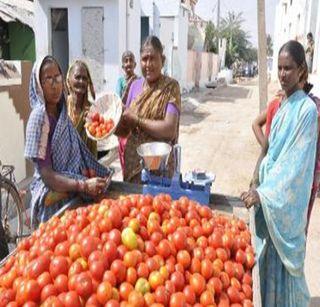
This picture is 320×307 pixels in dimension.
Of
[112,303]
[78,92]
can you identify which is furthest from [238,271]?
[78,92]

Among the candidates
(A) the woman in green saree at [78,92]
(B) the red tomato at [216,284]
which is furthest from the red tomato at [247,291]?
Answer: (A) the woman in green saree at [78,92]

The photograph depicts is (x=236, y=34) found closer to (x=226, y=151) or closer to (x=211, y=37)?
(x=211, y=37)

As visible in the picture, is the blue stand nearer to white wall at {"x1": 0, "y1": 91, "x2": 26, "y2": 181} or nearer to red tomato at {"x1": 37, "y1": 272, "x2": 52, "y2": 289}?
red tomato at {"x1": 37, "y1": 272, "x2": 52, "y2": 289}

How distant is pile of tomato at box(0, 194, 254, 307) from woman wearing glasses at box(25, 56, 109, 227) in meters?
0.32

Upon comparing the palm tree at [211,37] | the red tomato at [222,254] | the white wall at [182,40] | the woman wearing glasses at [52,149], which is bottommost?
the red tomato at [222,254]

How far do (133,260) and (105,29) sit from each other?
8.59 metres

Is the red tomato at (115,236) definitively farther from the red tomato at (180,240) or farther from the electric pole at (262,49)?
the electric pole at (262,49)

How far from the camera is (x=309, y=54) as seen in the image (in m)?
11.2

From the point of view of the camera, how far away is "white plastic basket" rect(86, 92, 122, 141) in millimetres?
2706

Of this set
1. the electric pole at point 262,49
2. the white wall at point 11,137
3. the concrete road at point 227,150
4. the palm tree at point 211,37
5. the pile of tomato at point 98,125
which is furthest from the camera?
the palm tree at point 211,37

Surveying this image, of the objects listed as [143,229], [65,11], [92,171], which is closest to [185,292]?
[143,229]

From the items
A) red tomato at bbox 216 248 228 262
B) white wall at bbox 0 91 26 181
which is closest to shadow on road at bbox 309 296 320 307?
red tomato at bbox 216 248 228 262

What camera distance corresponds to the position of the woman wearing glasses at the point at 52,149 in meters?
2.23

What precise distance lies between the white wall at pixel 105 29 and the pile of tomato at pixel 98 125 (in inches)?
A: 278
